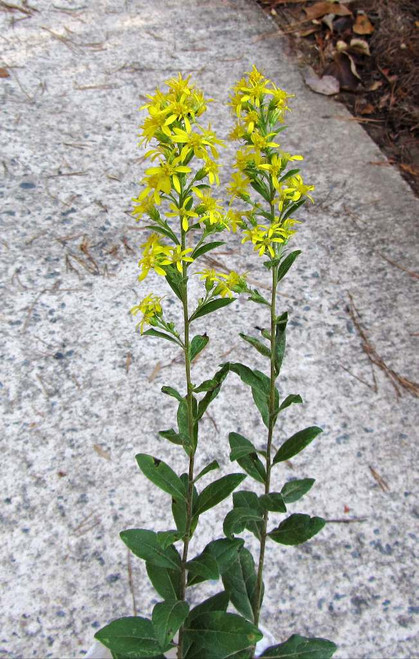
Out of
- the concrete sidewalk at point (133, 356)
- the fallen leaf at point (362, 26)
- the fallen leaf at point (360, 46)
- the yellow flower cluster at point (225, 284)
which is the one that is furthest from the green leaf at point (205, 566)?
the fallen leaf at point (362, 26)

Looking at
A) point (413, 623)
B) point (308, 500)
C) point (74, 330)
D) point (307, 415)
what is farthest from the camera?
point (74, 330)

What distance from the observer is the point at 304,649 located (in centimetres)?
151

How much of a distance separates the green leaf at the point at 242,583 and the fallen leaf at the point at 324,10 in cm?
319

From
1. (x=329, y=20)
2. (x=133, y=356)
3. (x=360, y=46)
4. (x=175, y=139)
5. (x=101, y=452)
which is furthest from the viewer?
(x=329, y=20)

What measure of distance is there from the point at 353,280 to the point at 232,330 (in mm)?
539

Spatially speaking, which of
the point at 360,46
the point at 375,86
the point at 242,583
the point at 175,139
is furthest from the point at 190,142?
the point at 360,46

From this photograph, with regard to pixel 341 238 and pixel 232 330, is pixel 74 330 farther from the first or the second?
pixel 341 238

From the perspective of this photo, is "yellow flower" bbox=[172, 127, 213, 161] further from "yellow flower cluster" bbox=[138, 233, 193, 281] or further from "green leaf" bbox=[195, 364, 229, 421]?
"green leaf" bbox=[195, 364, 229, 421]

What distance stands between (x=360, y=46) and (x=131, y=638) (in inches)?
127

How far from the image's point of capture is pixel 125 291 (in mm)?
2725

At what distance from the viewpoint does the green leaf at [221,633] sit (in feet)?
4.47

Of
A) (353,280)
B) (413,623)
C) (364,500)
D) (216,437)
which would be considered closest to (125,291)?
(216,437)

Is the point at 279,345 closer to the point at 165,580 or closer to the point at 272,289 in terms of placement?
the point at 272,289

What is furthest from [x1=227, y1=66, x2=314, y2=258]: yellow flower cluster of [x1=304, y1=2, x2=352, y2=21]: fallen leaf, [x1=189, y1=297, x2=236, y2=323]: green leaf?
[x1=304, y1=2, x2=352, y2=21]: fallen leaf
